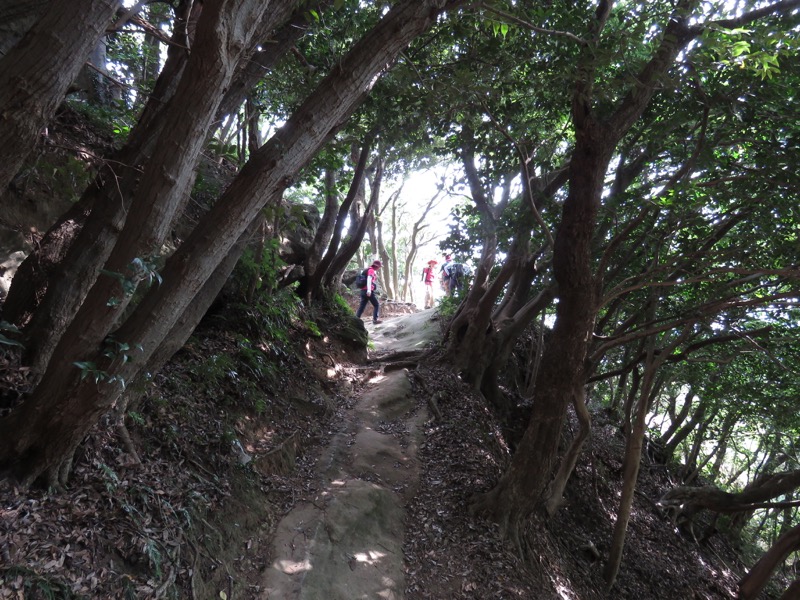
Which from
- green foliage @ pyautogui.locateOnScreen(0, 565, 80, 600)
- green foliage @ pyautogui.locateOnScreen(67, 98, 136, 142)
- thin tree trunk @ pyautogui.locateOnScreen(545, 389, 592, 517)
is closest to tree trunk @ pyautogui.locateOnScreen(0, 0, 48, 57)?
green foliage @ pyautogui.locateOnScreen(67, 98, 136, 142)

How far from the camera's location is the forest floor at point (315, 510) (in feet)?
11.1

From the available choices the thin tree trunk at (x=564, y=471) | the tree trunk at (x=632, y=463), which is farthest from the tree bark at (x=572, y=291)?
the tree trunk at (x=632, y=463)

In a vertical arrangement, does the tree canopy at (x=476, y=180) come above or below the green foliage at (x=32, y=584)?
above

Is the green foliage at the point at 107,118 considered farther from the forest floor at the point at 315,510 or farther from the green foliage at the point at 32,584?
the green foliage at the point at 32,584

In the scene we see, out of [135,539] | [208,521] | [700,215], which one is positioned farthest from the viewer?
[700,215]

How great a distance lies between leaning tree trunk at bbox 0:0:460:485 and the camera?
3.03m

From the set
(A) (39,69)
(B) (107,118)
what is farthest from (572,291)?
(B) (107,118)

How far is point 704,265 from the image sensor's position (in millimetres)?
7742

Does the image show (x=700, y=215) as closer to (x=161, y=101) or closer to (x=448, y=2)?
(x=448, y=2)

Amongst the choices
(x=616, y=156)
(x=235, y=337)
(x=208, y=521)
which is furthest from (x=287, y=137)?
(x=616, y=156)

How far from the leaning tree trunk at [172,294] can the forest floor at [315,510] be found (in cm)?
35

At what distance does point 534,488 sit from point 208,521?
4227 millimetres

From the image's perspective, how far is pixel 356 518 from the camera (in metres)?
5.80

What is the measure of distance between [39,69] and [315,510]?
4823 millimetres
